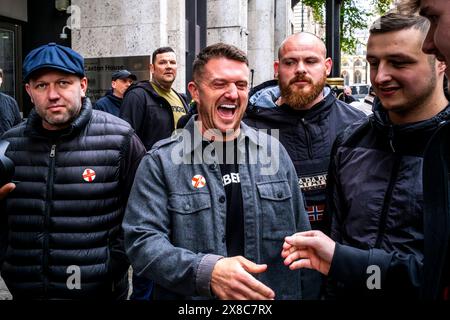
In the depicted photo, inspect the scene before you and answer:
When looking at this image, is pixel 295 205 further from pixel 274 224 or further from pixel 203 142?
pixel 203 142

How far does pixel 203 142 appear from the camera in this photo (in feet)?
8.60

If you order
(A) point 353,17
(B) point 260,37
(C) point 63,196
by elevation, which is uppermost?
(A) point 353,17

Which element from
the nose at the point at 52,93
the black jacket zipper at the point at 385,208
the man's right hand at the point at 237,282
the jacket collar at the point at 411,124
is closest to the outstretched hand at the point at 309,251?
the man's right hand at the point at 237,282

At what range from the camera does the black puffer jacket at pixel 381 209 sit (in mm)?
2129

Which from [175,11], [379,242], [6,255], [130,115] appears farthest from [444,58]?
[175,11]

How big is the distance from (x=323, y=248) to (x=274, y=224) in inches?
17.3

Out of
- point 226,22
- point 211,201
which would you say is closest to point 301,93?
point 211,201

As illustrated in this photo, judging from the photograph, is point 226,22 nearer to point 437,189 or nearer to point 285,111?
point 285,111

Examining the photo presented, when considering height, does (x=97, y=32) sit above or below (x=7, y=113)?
above

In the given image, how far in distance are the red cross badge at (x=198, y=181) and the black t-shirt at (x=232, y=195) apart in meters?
0.11

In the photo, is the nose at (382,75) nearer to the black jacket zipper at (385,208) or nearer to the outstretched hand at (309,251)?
the black jacket zipper at (385,208)

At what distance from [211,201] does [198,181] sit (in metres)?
0.12

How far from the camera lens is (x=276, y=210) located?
101 inches

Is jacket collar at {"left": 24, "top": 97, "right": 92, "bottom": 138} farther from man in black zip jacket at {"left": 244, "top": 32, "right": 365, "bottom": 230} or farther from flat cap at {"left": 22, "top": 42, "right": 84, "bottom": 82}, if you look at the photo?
man in black zip jacket at {"left": 244, "top": 32, "right": 365, "bottom": 230}
